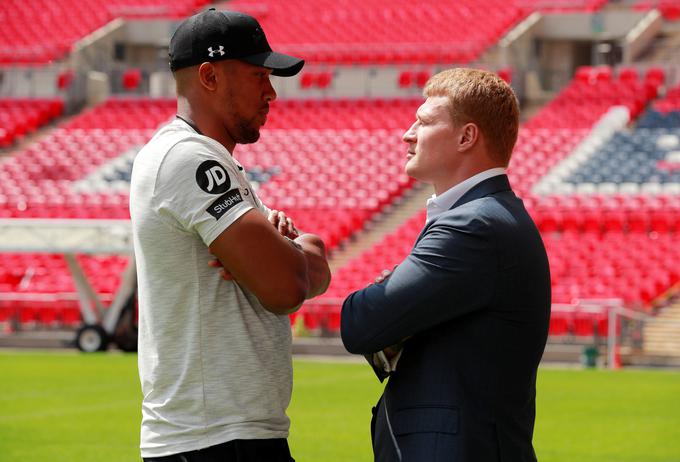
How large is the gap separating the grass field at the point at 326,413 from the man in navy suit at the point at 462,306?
6773 mm

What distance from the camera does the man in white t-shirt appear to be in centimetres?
333

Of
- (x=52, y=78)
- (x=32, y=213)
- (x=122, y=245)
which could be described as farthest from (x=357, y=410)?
(x=52, y=78)

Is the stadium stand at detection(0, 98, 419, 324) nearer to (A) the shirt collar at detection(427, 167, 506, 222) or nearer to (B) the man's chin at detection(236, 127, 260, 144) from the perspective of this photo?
(B) the man's chin at detection(236, 127, 260, 144)

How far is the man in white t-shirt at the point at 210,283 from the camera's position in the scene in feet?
10.9

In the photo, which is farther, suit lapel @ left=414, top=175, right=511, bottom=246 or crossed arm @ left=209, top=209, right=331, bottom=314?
suit lapel @ left=414, top=175, right=511, bottom=246

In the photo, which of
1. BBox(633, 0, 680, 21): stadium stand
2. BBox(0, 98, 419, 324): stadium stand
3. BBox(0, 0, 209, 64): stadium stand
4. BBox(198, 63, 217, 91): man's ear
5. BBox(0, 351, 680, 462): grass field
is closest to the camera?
BBox(198, 63, 217, 91): man's ear

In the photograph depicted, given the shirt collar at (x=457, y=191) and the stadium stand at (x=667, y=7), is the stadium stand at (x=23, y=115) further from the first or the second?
the shirt collar at (x=457, y=191)

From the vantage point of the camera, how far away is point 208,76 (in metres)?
3.52

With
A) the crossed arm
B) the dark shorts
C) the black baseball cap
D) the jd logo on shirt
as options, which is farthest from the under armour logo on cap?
the dark shorts

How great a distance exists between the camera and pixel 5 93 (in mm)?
38781

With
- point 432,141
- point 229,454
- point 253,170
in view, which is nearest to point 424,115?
point 432,141

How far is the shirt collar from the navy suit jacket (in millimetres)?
58

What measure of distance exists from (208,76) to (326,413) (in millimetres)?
9898

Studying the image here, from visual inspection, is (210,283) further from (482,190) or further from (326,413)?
(326,413)
